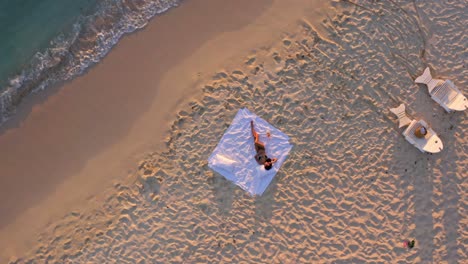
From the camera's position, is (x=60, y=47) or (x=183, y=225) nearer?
(x=183, y=225)

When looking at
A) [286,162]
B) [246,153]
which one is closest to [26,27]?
[246,153]

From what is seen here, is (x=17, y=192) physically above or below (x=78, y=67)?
below

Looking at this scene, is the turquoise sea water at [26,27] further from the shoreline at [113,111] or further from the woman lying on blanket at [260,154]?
the woman lying on blanket at [260,154]

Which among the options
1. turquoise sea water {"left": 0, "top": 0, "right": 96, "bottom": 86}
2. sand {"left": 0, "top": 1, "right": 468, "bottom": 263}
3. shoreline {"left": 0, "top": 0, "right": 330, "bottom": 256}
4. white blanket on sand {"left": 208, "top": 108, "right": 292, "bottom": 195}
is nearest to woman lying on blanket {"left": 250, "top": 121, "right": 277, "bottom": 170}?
white blanket on sand {"left": 208, "top": 108, "right": 292, "bottom": 195}

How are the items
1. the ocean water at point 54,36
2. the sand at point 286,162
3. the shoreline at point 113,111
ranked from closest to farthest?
the sand at point 286,162 < the shoreline at point 113,111 < the ocean water at point 54,36

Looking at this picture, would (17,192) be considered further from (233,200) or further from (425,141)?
(425,141)

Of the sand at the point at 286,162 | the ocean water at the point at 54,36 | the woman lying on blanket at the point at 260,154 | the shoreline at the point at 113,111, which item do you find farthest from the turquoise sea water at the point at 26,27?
the woman lying on blanket at the point at 260,154

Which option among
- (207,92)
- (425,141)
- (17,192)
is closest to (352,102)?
(425,141)
